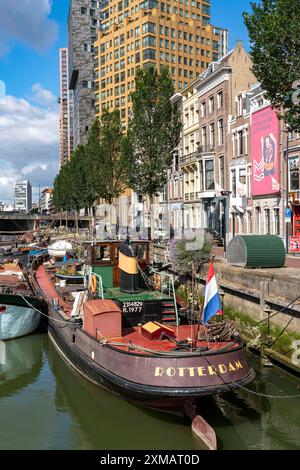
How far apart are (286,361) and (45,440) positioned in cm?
880

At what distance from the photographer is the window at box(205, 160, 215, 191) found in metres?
50.6

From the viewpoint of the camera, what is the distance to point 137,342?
1441 cm

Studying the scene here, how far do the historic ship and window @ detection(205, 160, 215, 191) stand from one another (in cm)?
3201

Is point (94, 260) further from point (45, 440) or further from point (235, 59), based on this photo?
point (235, 59)

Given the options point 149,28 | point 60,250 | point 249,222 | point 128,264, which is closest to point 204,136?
point 249,222

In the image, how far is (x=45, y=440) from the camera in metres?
12.4

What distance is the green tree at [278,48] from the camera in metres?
21.6

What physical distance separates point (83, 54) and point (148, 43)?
197 feet

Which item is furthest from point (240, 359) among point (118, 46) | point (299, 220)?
point (118, 46)

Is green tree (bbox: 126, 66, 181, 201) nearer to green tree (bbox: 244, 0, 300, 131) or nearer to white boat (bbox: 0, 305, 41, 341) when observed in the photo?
green tree (bbox: 244, 0, 300, 131)

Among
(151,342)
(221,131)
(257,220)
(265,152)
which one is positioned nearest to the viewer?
(151,342)

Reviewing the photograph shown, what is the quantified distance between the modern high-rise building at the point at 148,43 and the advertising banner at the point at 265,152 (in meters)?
60.6

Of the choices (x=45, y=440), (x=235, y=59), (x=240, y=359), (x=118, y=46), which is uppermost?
(x=118, y=46)

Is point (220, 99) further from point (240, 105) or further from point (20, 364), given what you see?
point (20, 364)
